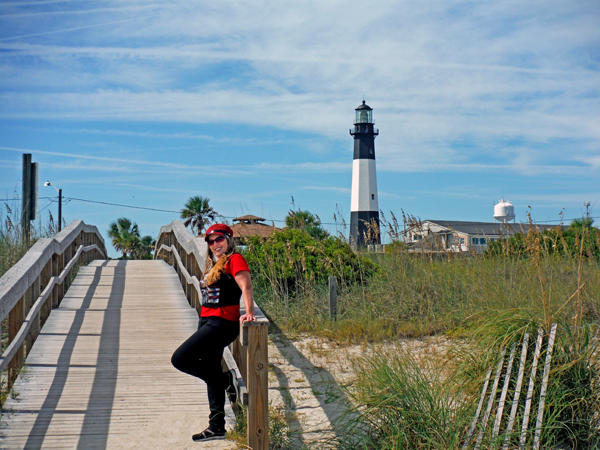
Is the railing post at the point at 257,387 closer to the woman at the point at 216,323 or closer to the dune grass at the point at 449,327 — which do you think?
the woman at the point at 216,323

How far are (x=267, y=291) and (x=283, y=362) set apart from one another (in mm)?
2822

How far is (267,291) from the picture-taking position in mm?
9312

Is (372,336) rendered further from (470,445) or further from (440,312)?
(470,445)

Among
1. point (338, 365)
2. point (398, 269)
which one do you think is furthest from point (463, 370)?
point (398, 269)

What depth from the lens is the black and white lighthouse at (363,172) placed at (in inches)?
1459

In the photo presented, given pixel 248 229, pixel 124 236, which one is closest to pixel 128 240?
pixel 124 236

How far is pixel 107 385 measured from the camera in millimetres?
4914

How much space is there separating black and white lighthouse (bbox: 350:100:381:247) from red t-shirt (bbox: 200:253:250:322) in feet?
107

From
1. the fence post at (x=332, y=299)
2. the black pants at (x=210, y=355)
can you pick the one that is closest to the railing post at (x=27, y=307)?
the black pants at (x=210, y=355)

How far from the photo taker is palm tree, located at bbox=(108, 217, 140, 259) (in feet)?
113

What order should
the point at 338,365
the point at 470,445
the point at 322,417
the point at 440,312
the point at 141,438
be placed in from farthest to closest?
the point at 440,312 → the point at 338,365 → the point at 322,417 → the point at 141,438 → the point at 470,445

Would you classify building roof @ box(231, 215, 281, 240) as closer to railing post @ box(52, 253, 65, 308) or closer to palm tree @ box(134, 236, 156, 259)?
railing post @ box(52, 253, 65, 308)

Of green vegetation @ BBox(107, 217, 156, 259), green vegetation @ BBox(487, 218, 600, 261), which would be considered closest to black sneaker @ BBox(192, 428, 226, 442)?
green vegetation @ BBox(487, 218, 600, 261)

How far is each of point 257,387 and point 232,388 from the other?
82 cm
